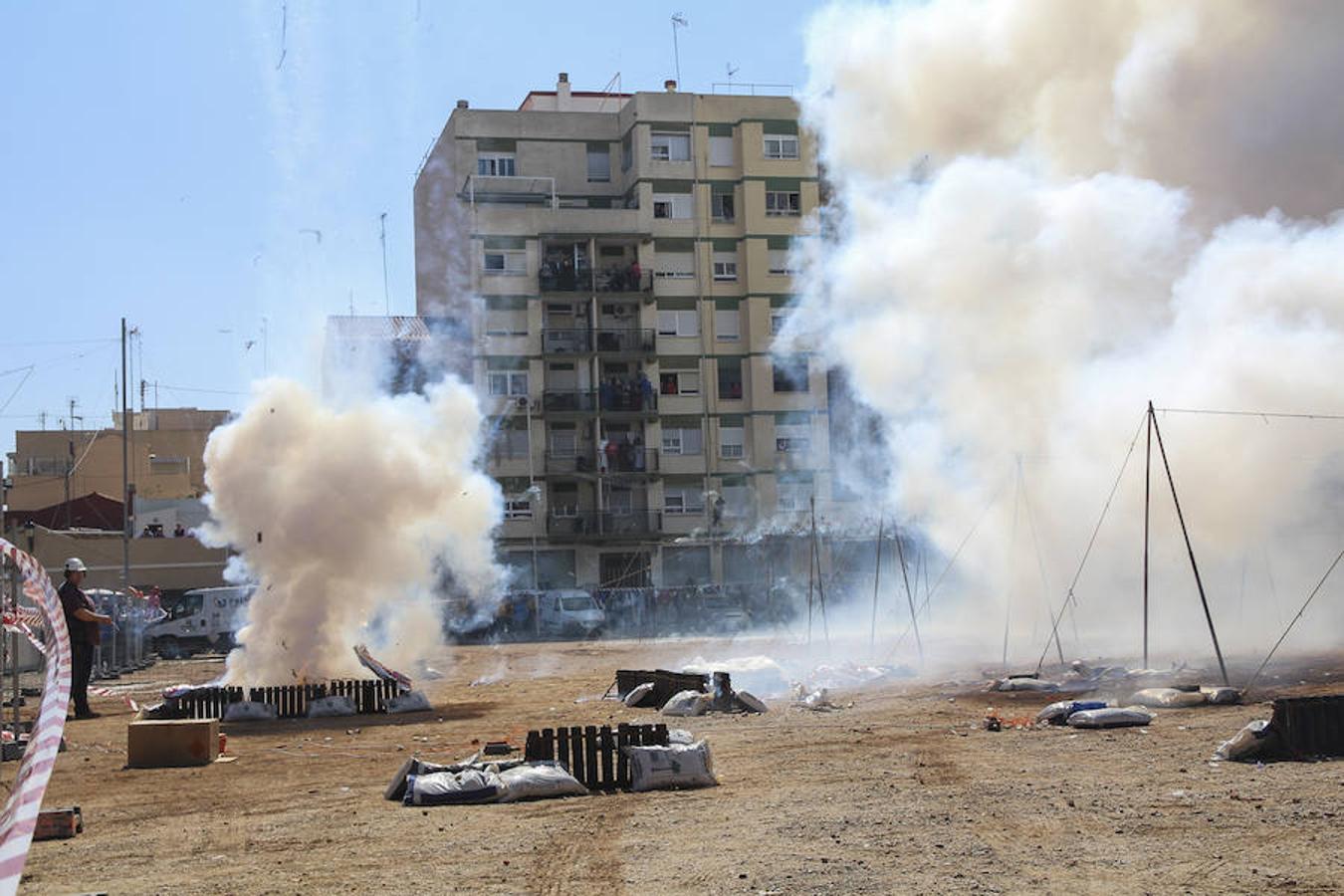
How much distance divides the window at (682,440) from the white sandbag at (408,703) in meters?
37.5

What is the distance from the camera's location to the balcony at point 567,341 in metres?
58.0

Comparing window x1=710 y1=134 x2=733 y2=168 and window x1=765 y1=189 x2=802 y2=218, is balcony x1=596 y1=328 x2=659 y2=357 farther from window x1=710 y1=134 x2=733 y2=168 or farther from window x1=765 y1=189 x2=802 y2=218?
window x1=710 y1=134 x2=733 y2=168

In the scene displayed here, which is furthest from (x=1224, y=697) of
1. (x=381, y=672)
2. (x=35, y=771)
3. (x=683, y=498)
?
(x=683, y=498)

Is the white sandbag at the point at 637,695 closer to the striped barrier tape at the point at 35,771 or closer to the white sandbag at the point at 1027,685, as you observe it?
the white sandbag at the point at 1027,685

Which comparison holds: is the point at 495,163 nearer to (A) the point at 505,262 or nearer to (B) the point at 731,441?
(A) the point at 505,262

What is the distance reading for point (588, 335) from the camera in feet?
192

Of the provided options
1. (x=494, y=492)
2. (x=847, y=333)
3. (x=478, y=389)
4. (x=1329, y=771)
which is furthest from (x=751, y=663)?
(x=478, y=389)

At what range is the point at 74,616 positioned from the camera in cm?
2256

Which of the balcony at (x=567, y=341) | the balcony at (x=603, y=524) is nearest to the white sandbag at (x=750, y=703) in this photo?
the balcony at (x=603, y=524)

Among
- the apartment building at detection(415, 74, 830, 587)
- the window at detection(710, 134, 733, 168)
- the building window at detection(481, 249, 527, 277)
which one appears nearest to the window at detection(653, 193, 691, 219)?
the apartment building at detection(415, 74, 830, 587)

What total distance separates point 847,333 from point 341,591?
65.7 ft

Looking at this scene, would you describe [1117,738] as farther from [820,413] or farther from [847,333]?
[820,413]

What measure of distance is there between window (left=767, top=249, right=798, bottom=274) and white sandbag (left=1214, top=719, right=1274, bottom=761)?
4678 cm

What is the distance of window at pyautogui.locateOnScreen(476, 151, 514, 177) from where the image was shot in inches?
2296
